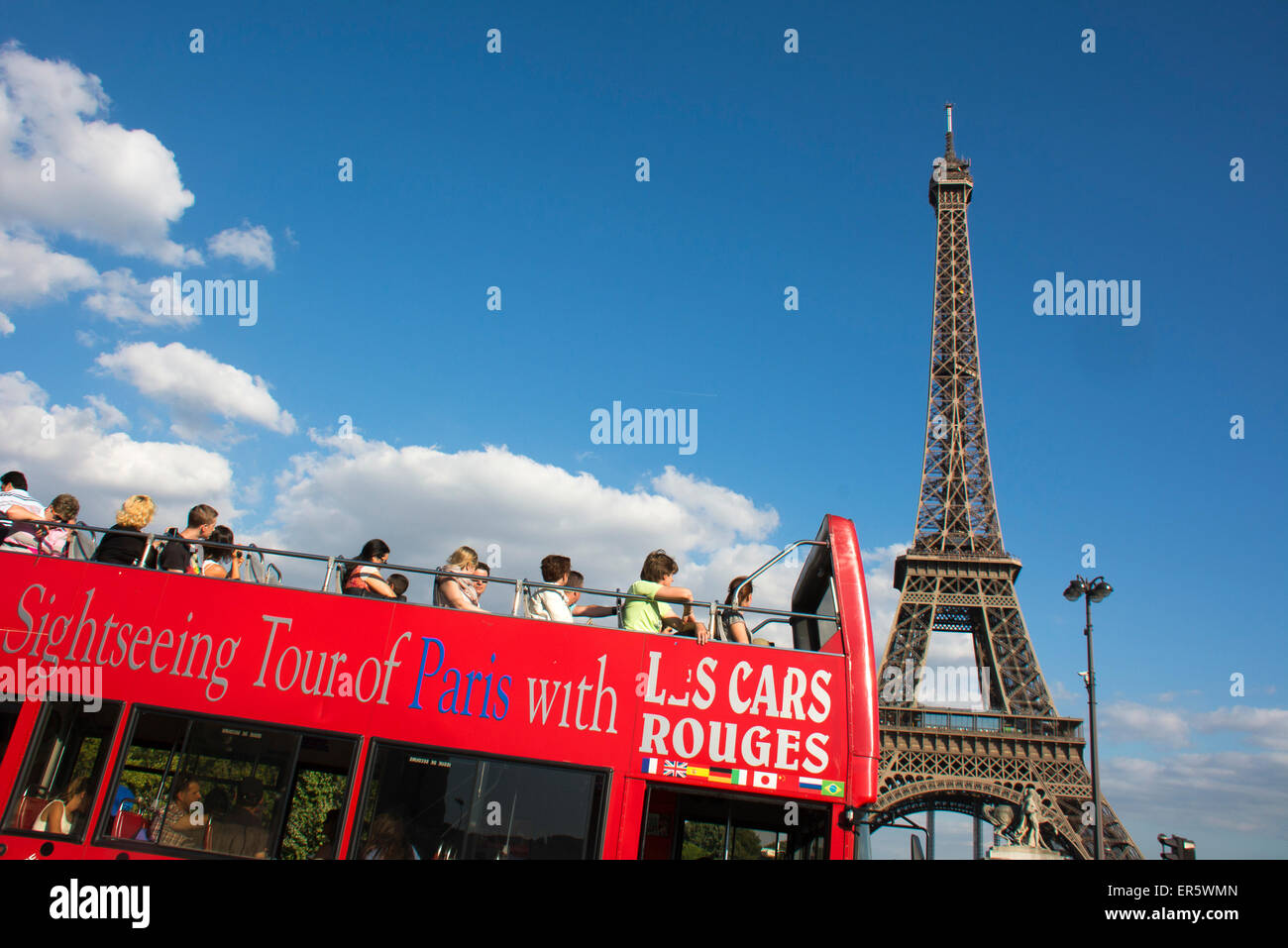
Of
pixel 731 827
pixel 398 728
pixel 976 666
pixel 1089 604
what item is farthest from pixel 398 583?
pixel 976 666

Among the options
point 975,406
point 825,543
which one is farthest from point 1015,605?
point 825,543

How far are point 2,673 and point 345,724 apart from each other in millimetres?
2792

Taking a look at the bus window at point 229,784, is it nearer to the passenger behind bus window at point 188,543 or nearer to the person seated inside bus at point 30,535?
the passenger behind bus window at point 188,543

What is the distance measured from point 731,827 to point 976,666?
1699 inches

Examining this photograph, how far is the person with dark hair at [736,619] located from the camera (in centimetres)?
607

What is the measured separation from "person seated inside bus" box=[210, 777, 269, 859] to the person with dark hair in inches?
141

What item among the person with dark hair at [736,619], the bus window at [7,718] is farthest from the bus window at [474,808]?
the bus window at [7,718]

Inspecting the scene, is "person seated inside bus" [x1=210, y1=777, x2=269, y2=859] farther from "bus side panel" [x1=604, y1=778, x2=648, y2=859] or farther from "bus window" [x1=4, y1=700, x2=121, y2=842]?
"bus side panel" [x1=604, y1=778, x2=648, y2=859]

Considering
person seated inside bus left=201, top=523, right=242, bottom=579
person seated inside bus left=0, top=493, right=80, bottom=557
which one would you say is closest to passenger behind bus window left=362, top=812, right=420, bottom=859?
person seated inside bus left=201, top=523, right=242, bottom=579

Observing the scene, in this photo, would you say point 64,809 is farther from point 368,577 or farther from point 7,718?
point 368,577

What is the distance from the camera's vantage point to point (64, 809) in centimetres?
564

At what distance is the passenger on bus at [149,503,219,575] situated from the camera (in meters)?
6.39

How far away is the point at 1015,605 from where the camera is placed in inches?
1688
